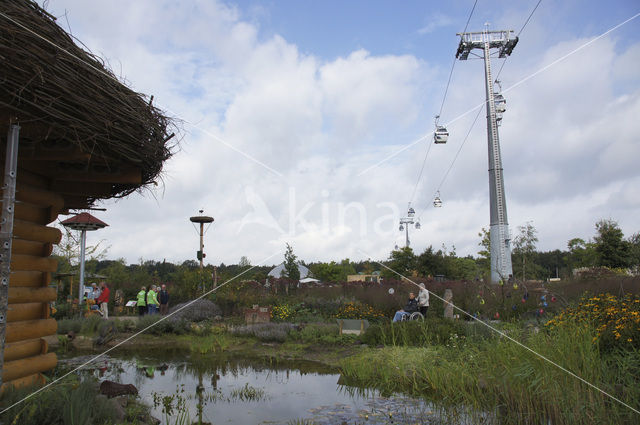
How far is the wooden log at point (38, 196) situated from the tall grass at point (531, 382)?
17.0ft

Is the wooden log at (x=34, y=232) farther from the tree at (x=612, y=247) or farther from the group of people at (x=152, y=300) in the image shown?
the tree at (x=612, y=247)

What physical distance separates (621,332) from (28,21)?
7.16 m

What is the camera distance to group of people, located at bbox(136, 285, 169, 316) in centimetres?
1540

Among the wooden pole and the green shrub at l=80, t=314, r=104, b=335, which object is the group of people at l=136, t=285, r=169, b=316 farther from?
the wooden pole

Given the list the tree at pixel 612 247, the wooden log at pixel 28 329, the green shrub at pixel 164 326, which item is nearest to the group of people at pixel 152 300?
the green shrub at pixel 164 326

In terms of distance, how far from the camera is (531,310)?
40.6 ft

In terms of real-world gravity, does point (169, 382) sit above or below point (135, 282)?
below

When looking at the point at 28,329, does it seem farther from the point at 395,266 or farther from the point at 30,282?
the point at 395,266

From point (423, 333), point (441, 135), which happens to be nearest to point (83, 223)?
point (423, 333)

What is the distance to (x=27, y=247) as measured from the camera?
4.84 metres

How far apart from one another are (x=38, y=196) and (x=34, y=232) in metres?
0.42

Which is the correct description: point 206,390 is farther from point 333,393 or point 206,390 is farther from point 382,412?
point 382,412

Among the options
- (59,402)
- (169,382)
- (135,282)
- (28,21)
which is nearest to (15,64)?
(28,21)

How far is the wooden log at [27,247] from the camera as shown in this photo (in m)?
4.62
